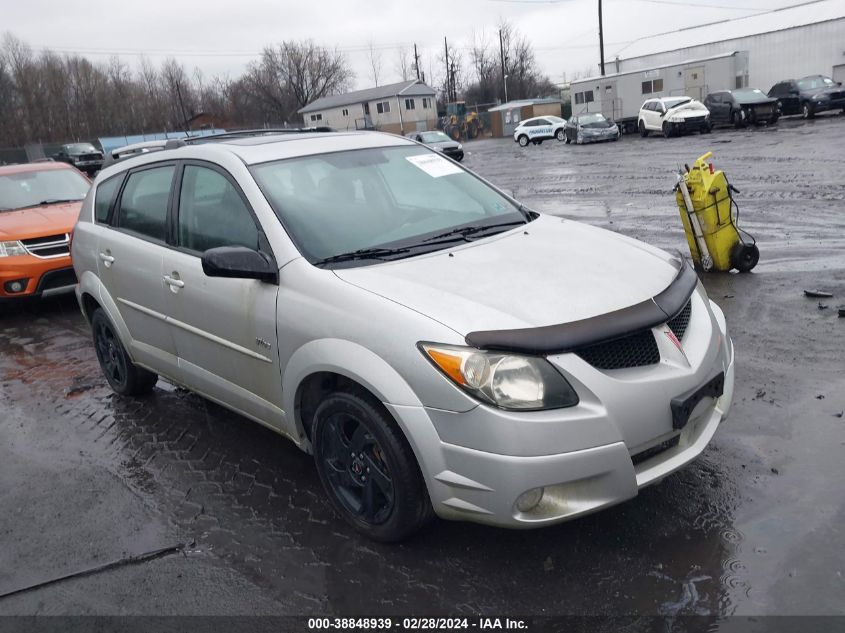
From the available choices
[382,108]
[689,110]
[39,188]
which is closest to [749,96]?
[689,110]

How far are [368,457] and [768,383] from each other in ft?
9.47

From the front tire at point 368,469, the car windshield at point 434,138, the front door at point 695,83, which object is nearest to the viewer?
the front tire at point 368,469

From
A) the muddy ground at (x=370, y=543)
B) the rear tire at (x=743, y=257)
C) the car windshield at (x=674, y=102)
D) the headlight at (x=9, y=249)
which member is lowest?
the muddy ground at (x=370, y=543)

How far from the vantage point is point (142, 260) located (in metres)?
4.54

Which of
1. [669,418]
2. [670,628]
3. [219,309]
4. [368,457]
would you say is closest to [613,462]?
[669,418]

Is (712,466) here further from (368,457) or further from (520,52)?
(520,52)

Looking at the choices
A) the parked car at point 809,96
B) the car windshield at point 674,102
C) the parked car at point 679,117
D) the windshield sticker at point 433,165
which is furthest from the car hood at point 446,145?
the windshield sticker at point 433,165

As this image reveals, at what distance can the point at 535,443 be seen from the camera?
8.75 feet

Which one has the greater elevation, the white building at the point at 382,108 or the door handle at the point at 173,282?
the white building at the point at 382,108

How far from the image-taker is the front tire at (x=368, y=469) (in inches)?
118

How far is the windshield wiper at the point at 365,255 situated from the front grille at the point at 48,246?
20.8 ft

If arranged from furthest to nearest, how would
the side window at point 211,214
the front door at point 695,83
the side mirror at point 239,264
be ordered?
1. the front door at point 695,83
2. the side window at point 211,214
3. the side mirror at point 239,264

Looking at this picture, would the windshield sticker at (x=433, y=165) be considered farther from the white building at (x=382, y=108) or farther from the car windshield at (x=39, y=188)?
the white building at (x=382, y=108)

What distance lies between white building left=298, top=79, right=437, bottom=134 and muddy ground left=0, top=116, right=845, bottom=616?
70417 mm
